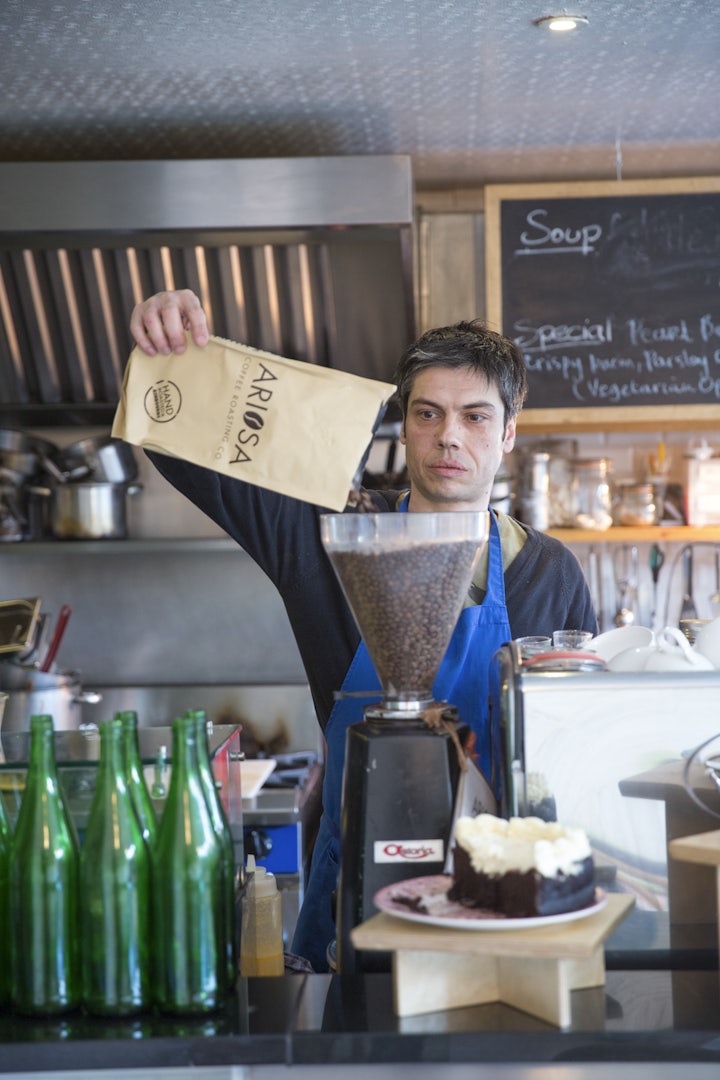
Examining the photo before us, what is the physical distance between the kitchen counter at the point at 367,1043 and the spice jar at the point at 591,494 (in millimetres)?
2516

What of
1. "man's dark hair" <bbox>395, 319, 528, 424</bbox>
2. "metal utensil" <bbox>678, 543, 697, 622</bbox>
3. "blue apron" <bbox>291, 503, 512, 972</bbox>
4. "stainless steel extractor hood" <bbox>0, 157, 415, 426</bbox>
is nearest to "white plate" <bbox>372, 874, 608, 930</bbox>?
"blue apron" <bbox>291, 503, 512, 972</bbox>

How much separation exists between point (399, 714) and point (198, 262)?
2.43 metres

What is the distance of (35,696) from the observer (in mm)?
3100

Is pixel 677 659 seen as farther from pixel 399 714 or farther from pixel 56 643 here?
pixel 56 643

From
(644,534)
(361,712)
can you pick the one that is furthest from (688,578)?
(361,712)

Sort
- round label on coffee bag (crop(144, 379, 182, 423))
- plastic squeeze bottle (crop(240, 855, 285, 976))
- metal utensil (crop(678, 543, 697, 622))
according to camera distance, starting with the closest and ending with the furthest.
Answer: plastic squeeze bottle (crop(240, 855, 285, 976)) → round label on coffee bag (crop(144, 379, 182, 423)) → metal utensil (crop(678, 543, 697, 622))

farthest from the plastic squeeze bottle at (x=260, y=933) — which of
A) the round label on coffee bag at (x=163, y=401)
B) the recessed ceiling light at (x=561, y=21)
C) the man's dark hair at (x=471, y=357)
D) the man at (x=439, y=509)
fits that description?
the recessed ceiling light at (x=561, y=21)

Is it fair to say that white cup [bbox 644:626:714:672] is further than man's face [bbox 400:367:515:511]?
No

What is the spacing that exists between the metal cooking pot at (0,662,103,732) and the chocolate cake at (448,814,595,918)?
2180 mm

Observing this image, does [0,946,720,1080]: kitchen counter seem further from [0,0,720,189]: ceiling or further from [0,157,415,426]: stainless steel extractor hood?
[0,157,415,426]: stainless steel extractor hood

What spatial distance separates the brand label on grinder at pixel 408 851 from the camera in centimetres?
115

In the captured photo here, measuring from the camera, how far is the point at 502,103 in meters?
2.95

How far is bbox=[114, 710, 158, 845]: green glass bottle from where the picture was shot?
1.08m

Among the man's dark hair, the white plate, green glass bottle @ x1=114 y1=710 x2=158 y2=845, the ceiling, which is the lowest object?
the white plate
